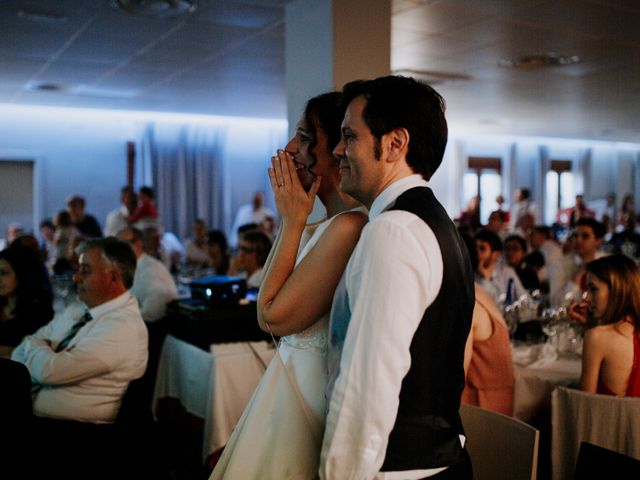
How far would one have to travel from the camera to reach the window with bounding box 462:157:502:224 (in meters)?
14.2

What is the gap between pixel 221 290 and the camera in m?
3.33

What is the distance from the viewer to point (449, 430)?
3.79ft

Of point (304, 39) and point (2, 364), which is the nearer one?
point (2, 364)

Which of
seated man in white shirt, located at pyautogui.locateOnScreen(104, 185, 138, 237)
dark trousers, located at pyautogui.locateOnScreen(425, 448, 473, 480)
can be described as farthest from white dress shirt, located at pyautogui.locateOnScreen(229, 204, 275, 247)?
dark trousers, located at pyautogui.locateOnScreen(425, 448, 473, 480)

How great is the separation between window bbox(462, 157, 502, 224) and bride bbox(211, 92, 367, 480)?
13.2m

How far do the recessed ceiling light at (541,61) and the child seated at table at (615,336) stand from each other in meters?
3.59

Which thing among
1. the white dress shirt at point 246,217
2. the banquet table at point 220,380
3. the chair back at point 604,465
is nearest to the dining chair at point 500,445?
the chair back at point 604,465

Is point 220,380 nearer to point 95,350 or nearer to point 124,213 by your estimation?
point 95,350

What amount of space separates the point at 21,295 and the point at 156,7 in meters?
1.95

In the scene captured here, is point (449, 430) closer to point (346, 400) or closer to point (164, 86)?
point (346, 400)

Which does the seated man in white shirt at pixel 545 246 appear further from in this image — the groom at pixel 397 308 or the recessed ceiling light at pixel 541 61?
the groom at pixel 397 308

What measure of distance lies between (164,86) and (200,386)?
4660 millimetres

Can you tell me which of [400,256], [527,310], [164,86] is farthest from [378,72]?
[164,86]

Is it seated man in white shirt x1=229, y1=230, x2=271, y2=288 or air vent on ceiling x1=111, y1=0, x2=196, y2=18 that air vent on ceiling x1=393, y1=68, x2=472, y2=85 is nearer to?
seated man in white shirt x1=229, y1=230, x2=271, y2=288
